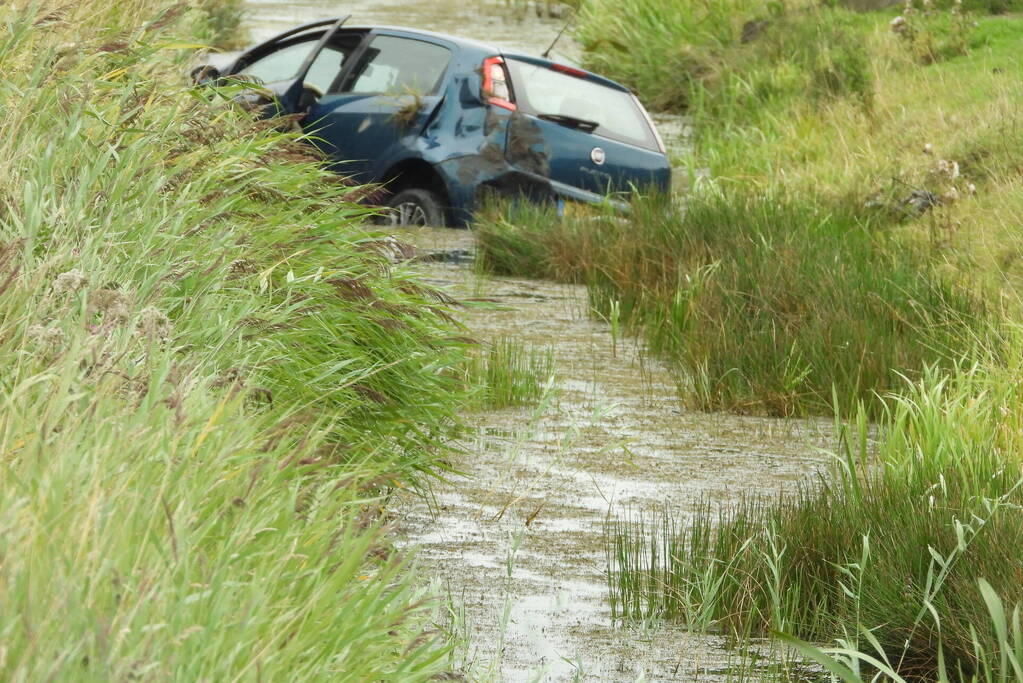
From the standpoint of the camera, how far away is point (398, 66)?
1059 centimetres

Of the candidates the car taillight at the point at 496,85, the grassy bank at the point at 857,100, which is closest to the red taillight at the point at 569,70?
the car taillight at the point at 496,85

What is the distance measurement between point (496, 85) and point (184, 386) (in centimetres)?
710

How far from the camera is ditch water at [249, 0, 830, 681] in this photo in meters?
3.94

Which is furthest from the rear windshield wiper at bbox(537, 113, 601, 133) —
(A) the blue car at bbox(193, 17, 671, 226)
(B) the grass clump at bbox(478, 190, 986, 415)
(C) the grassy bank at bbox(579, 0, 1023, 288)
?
(C) the grassy bank at bbox(579, 0, 1023, 288)

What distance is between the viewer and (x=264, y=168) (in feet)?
17.6

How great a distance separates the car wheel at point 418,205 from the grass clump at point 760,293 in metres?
0.44

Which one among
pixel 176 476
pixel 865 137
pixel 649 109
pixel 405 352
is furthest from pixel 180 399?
pixel 649 109

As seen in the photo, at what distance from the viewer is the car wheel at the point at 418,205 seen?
1018cm

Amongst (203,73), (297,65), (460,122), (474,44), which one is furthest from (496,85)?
(203,73)

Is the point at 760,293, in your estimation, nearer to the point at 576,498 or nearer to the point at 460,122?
the point at 576,498

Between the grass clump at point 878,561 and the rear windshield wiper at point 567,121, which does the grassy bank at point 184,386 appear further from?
the rear windshield wiper at point 567,121

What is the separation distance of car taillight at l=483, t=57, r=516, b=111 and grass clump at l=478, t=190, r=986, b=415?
723mm

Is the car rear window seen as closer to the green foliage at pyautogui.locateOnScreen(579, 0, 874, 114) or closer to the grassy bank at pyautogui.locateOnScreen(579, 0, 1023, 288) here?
the grassy bank at pyautogui.locateOnScreen(579, 0, 1023, 288)

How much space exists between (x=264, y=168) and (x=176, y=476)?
2.77 metres
